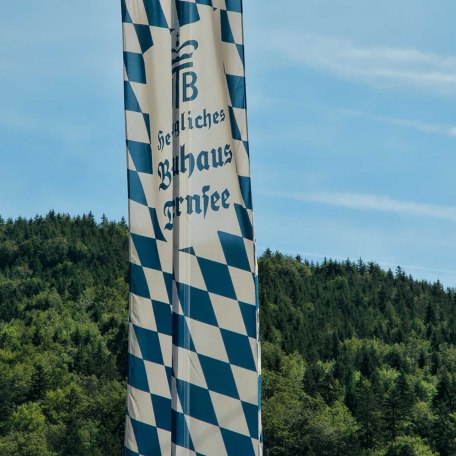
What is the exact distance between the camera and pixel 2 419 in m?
160

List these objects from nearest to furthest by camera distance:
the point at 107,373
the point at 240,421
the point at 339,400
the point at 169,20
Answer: the point at 240,421 → the point at 169,20 → the point at 339,400 → the point at 107,373

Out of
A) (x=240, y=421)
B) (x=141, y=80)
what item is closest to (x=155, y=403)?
(x=240, y=421)

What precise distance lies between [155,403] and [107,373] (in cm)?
16831

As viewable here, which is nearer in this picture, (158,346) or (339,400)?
(158,346)

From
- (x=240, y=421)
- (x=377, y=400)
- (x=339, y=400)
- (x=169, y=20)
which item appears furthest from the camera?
(x=339, y=400)

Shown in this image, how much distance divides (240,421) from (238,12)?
464 centimetres

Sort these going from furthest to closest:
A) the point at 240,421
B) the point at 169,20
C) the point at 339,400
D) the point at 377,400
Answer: the point at 339,400 → the point at 377,400 → the point at 169,20 → the point at 240,421

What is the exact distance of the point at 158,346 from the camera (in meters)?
15.6

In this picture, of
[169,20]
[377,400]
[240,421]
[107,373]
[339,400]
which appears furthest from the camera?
[107,373]

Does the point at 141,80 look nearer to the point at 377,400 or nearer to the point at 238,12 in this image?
the point at 238,12

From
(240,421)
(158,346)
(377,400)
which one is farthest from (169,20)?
(377,400)

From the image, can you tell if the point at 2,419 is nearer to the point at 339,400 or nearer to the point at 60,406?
the point at 60,406

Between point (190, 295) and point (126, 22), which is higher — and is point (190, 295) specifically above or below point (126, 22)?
below

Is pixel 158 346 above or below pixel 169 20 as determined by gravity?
below
